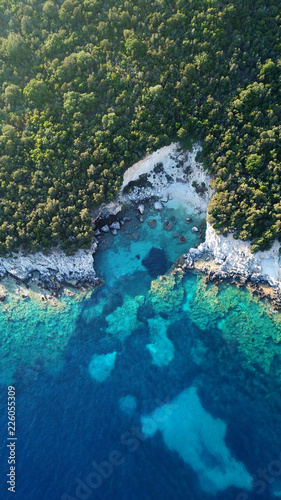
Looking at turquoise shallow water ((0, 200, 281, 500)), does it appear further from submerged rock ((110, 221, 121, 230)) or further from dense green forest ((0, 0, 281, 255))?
dense green forest ((0, 0, 281, 255))

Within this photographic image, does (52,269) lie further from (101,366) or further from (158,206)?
(158,206)

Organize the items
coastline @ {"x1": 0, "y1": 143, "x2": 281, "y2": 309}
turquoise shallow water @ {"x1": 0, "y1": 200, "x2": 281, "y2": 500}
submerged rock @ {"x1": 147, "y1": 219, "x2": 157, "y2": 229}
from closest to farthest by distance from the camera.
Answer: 1. turquoise shallow water @ {"x1": 0, "y1": 200, "x2": 281, "y2": 500}
2. coastline @ {"x1": 0, "y1": 143, "x2": 281, "y2": 309}
3. submerged rock @ {"x1": 147, "y1": 219, "x2": 157, "y2": 229}

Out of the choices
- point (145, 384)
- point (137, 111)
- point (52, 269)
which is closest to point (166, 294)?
point (145, 384)

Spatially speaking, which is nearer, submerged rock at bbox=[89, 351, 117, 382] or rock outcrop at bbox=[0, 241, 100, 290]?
submerged rock at bbox=[89, 351, 117, 382]

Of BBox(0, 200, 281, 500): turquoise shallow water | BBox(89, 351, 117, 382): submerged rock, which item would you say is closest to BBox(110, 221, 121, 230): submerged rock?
BBox(0, 200, 281, 500): turquoise shallow water

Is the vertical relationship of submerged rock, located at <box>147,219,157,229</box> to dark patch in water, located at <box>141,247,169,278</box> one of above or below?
above

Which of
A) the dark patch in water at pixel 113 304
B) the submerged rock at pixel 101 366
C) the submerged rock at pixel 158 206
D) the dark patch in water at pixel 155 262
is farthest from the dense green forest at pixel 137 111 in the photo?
the submerged rock at pixel 101 366

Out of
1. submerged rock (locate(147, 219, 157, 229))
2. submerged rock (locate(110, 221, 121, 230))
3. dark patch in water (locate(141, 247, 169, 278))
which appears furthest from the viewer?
submerged rock (locate(147, 219, 157, 229))
